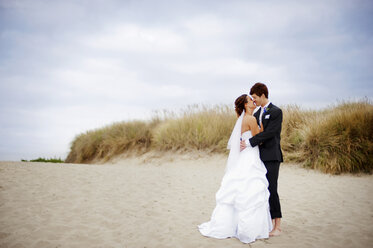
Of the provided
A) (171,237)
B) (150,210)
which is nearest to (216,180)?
(150,210)

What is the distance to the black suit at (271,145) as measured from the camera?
151 inches

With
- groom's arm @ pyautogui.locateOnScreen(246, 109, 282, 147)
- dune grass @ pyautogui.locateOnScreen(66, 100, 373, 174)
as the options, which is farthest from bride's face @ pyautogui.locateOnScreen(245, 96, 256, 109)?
dune grass @ pyautogui.locateOnScreen(66, 100, 373, 174)

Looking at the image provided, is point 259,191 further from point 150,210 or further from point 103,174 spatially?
point 103,174

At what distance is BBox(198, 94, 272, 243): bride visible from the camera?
3809mm

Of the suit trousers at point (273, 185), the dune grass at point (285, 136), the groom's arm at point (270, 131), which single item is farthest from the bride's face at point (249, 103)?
the dune grass at point (285, 136)

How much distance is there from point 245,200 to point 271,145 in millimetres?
896

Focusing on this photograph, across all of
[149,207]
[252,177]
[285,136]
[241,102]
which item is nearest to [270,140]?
[252,177]

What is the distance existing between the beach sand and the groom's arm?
155 centimetres

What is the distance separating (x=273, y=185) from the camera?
3945 millimetres

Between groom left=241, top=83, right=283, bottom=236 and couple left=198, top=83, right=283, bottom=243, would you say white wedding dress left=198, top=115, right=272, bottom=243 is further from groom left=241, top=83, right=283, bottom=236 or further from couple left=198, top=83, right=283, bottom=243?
groom left=241, top=83, right=283, bottom=236

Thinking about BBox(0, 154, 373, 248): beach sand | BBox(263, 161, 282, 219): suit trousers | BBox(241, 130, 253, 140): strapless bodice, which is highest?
BBox(241, 130, 253, 140): strapless bodice

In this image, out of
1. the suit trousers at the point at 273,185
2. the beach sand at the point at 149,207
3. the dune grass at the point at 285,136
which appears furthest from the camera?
the dune grass at the point at 285,136

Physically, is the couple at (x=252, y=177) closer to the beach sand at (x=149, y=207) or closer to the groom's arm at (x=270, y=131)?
the groom's arm at (x=270, y=131)

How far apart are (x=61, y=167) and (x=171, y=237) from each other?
581 cm
